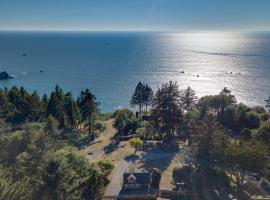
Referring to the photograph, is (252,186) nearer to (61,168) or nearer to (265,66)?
(61,168)

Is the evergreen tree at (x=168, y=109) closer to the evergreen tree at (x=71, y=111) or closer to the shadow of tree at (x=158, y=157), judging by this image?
the shadow of tree at (x=158, y=157)

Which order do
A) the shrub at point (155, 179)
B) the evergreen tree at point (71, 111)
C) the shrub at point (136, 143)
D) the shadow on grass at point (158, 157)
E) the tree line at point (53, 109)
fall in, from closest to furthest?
the shrub at point (155, 179), the shadow on grass at point (158, 157), the shrub at point (136, 143), the evergreen tree at point (71, 111), the tree line at point (53, 109)

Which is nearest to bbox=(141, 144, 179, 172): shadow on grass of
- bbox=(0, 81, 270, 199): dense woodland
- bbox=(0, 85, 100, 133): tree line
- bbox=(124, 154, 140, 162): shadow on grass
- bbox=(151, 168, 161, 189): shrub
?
bbox=(124, 154, 140, 162): shadow on grass

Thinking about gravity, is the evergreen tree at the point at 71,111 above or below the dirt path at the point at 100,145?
above

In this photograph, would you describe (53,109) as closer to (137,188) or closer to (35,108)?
(35,108)

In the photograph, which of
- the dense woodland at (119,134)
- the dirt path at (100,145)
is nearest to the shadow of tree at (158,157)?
the dense woodland at (119,134)

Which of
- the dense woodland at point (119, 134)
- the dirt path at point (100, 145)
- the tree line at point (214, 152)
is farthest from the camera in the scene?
the dirt path at point (100, 145)

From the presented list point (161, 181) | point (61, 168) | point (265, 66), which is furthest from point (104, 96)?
point (265, 66)
